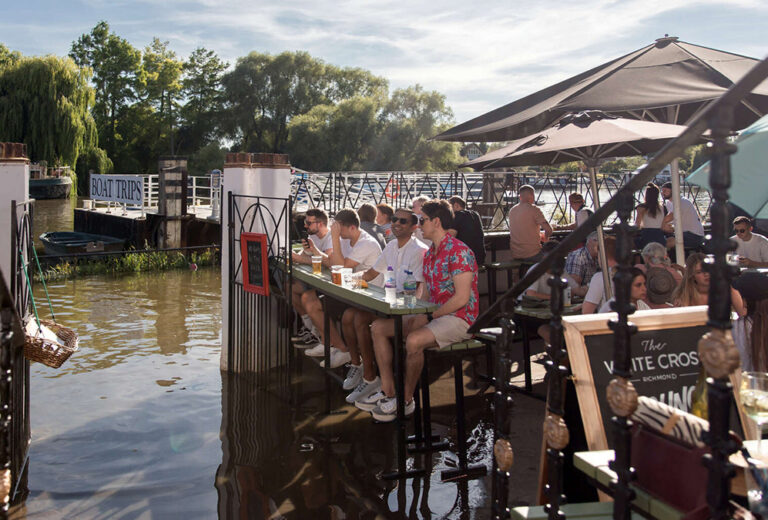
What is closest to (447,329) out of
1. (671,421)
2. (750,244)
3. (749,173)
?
(749,173)

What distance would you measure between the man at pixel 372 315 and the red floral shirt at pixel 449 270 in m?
0.33

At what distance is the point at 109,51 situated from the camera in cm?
6322

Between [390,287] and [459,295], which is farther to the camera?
[390,287]

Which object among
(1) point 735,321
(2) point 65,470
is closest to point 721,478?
(1) point 735,321

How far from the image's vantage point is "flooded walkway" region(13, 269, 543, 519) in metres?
4.25

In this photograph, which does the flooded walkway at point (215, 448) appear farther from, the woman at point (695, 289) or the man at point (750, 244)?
the man at point (750, 244)

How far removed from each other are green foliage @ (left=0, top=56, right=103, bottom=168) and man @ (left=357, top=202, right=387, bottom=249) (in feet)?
102

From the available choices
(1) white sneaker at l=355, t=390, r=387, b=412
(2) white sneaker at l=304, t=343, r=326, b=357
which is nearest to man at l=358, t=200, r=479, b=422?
(1) white sneaker at l=355, t=390, r=387, b=412

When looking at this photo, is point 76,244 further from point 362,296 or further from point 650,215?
point 362,296

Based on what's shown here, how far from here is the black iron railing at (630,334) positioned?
5.35 ft

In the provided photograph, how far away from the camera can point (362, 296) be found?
5055mm

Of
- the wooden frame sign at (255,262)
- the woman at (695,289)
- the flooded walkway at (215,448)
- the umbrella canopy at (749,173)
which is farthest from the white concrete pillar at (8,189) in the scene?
the umbrella canopy at (749,173)

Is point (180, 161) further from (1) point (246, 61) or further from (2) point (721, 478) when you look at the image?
(1) point (246, 61)

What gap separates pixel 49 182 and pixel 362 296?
3808 cm
